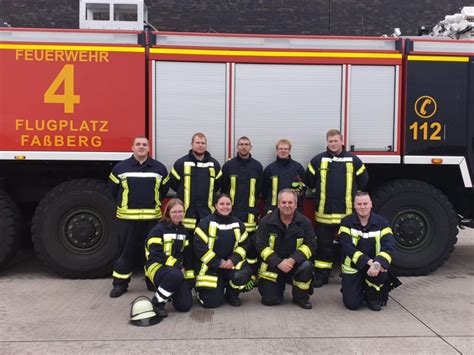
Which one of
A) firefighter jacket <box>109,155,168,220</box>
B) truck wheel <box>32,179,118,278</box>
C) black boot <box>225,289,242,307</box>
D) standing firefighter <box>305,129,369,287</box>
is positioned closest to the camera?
black boot <box>225,289,242,307</box>

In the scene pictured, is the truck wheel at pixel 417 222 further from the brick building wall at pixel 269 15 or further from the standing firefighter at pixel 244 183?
the brick building wall at pixel 269 15

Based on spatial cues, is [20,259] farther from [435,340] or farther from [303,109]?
[435,340]

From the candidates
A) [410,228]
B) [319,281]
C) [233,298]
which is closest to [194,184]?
[233,298]

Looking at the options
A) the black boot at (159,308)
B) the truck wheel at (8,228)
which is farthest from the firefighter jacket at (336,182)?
the truck wheel at (8,228)

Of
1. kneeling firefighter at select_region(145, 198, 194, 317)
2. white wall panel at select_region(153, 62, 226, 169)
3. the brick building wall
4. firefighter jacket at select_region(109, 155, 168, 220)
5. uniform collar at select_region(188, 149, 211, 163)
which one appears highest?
the brick building wall

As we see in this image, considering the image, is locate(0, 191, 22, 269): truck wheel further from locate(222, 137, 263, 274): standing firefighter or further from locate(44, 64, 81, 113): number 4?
locate(222, 137, 263, 274): standing firefighter

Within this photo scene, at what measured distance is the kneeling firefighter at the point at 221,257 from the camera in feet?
14.3

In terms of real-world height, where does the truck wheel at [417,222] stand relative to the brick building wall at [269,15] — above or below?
below

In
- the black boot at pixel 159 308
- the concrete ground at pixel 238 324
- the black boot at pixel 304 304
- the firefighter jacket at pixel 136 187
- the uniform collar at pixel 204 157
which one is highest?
the uniform collar at pixel 204 157

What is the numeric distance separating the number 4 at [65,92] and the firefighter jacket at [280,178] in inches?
84.8

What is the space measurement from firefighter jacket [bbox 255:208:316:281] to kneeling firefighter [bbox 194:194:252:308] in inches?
6.8

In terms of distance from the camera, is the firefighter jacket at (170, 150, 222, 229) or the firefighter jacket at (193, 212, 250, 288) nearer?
the firefighter jacket at (193, 212, 250, 288)

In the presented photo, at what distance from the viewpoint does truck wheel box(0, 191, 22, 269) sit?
5.15 m

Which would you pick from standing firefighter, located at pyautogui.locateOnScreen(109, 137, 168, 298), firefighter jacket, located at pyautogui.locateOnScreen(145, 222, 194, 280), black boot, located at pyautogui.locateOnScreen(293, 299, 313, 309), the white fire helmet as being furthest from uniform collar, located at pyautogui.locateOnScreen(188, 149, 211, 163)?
black boot, located at pyautogui.locateOnScreen(293, 299, 313, 309)
